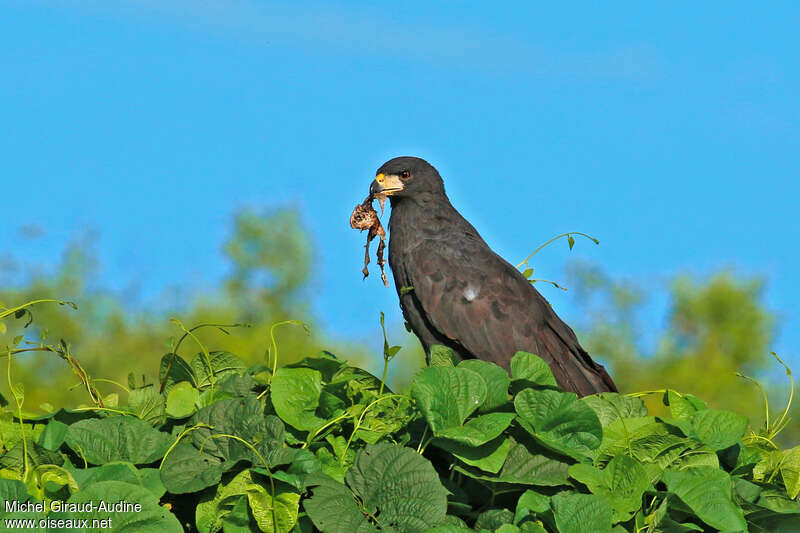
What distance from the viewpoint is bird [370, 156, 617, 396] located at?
5.59 metres

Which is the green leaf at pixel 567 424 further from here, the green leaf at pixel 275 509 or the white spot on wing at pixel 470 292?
the white spot on wing at pixel 470 292

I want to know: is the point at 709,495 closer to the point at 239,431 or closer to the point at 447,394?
the point at 447,394

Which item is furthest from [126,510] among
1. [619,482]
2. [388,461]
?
[619,482]

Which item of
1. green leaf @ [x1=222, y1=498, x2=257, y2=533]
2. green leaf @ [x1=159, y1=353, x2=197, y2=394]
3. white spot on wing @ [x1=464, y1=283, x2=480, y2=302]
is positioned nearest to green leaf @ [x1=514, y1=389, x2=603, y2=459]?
green leaf @ [x1=222, y1=498, x2=257, y2=533]

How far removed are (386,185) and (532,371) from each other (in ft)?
10.5

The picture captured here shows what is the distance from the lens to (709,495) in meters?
2.98

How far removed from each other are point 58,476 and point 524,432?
1.68 m

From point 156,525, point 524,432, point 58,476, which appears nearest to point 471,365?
point 524,432

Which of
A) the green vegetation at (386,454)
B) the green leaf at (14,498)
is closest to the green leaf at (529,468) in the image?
the green vegetation at (386,454)

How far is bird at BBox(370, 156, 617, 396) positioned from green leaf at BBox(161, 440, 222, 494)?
273cm

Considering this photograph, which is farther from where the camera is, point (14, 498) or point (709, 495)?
point (709, 495)

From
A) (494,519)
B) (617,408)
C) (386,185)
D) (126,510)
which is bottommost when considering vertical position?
(126,510)

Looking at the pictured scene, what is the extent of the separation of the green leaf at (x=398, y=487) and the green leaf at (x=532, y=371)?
23.2 inches

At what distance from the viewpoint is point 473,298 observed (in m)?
5.74
